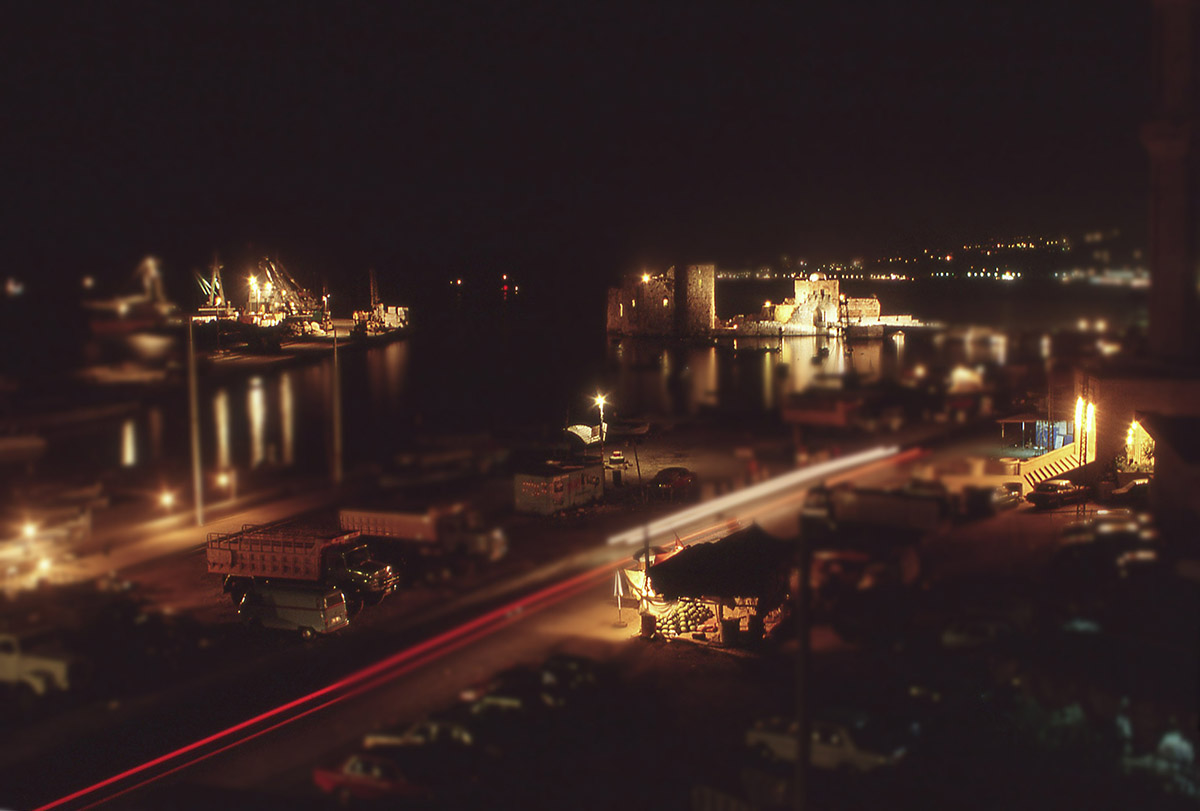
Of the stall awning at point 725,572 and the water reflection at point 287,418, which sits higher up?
the water reflection at point 287,418

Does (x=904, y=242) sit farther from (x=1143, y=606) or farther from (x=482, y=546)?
(x=482, y=546)

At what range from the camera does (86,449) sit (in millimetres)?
2281

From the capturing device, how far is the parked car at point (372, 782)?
9.10 feet

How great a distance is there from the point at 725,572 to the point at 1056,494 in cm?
340

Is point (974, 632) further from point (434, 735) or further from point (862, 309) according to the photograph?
point (434, 735)

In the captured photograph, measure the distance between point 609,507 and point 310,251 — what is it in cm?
169

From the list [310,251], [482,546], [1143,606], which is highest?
[310,251]

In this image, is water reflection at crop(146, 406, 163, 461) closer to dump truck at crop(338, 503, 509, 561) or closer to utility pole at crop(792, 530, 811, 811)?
dump truck at crop(338, 503, 509, 561)

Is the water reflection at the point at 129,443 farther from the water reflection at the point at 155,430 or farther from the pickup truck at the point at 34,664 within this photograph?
the pickup truck at the point at 34,664

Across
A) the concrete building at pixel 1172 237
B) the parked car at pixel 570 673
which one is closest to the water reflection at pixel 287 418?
the parked car at pixel 570 673

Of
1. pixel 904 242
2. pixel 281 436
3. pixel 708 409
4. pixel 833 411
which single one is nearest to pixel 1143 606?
pixel 833 411

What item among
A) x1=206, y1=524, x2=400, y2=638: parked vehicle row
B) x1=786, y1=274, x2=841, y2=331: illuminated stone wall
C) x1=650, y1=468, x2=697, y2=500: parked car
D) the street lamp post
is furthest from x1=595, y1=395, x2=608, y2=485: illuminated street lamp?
x1=206, y1=524, x2=400, y2=638: parked vehicle row

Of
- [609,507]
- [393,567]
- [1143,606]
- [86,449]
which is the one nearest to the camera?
[86,449]

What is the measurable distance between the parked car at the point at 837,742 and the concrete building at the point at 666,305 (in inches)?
57.2
